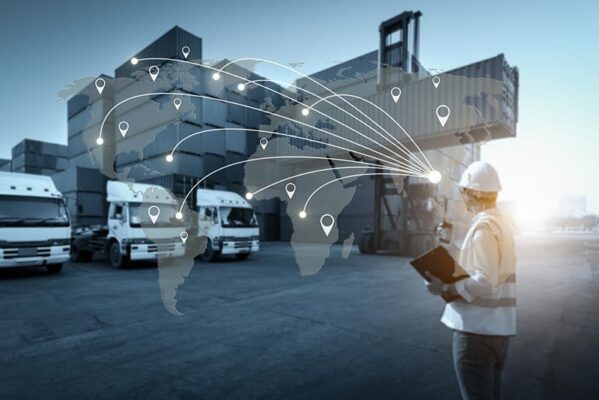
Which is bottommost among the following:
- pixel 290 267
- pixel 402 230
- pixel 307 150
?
pixel 290 267

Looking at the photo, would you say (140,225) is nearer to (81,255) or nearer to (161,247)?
(161,247)

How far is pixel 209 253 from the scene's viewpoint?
14344mm

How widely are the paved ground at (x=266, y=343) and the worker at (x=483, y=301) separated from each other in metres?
1.40

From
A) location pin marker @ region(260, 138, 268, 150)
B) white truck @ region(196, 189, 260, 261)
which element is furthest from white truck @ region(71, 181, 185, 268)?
location pin marker @ region(260, 138, 268, 150)

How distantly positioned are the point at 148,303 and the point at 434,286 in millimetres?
6381

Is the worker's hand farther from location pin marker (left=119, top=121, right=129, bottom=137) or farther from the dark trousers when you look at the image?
location pin marker (left=119, top=121, right=129, bottom=137)

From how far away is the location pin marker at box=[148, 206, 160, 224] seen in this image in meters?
12.3

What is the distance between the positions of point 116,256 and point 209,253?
11.3 feet

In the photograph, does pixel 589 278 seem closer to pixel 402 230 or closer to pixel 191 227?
pixel 402 230

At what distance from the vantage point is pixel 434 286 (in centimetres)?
209

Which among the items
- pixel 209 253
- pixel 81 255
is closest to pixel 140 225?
pixel 209 253

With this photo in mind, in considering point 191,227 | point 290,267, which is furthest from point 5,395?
point 191,227

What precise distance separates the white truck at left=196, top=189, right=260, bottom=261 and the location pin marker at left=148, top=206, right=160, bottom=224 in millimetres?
2211

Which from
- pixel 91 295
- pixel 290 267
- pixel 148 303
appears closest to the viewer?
pixel 148 303
